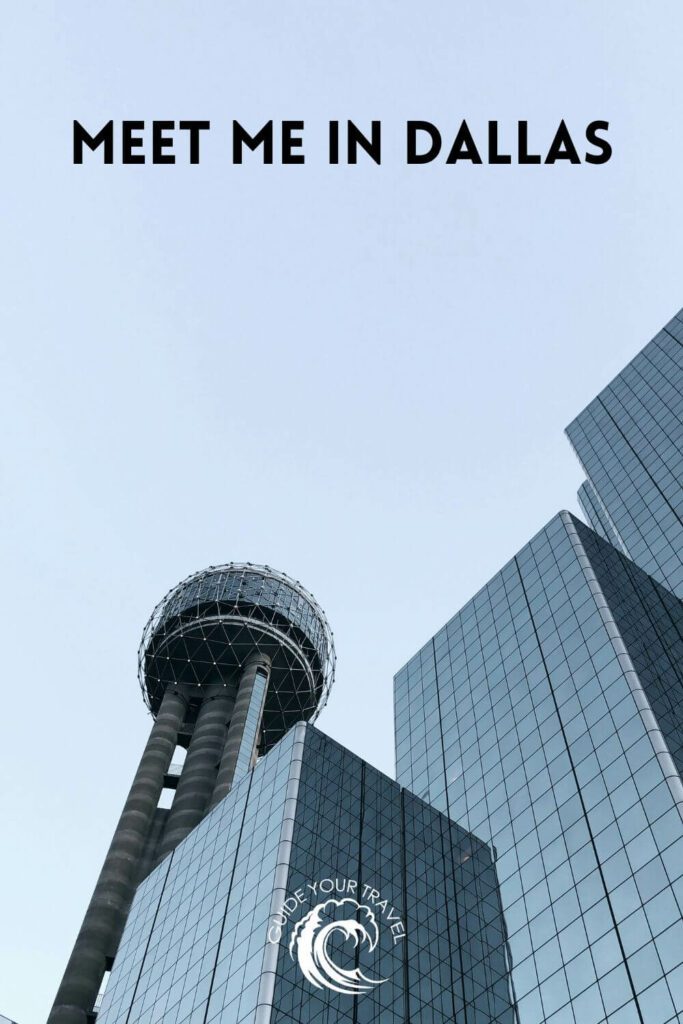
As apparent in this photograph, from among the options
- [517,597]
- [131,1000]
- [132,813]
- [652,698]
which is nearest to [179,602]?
[132,813]

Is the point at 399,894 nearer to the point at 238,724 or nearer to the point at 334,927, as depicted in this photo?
the point at 334,927

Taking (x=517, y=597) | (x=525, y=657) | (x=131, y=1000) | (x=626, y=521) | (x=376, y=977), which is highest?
(x=626, y=521)

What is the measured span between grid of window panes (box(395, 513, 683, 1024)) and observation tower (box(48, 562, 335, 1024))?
2956 centimetres

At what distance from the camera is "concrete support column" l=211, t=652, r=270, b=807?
117688mm

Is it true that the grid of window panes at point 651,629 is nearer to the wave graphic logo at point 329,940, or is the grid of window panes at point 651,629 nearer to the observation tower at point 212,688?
the wave graphic logo at point 329,940

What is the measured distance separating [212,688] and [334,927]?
3169 inches

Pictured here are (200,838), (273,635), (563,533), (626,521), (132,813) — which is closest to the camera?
(200,838)

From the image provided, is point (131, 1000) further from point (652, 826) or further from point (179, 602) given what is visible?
point (179, 602)

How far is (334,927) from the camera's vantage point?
6191 centimetres

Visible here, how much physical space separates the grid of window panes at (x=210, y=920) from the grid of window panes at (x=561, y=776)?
59.0ft

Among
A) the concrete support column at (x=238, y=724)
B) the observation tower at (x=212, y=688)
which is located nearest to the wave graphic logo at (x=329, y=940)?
the concrete support column at (x=238, y=724)

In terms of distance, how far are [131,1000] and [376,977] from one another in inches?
822

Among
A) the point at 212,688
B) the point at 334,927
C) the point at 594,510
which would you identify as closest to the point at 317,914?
the point at 334,927

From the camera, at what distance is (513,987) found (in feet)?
217
